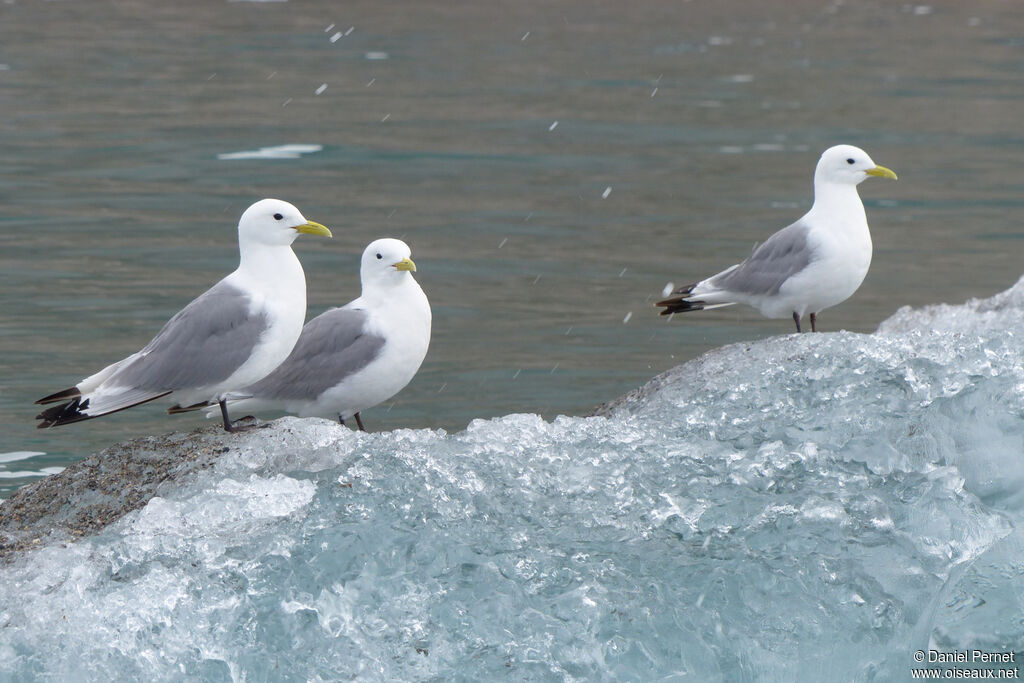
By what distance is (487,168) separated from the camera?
50.3ft

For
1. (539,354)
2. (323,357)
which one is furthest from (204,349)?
(539,354)

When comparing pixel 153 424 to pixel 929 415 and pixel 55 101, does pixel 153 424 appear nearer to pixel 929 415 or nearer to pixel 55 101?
pixel 929 415

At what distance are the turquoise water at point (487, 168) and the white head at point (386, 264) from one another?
7.44ft

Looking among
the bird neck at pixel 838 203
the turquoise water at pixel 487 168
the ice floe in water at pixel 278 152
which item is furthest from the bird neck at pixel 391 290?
the ice floe in water at pixel 278 152

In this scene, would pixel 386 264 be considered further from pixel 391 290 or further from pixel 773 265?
pixel 773 265

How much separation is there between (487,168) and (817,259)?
8857 millimetres

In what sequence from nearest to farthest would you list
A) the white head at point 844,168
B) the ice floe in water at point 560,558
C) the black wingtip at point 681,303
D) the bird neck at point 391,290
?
the ice floe in water at point 560,558, the bird neck at point 391,290, the white head at point 844,168, the black wingtip at point 681,303

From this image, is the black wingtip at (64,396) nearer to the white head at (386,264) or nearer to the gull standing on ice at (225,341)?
the gull standing on ice at (225,341)

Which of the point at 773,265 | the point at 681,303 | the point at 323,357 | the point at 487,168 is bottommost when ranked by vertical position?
the point at 487,168

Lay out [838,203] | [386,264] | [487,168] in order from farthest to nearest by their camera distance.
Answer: [487,168] < [838,203] < [386,264]

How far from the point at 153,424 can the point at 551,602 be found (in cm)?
442

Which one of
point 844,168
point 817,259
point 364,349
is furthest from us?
point 844,168

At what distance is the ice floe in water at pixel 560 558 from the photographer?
4402 mm

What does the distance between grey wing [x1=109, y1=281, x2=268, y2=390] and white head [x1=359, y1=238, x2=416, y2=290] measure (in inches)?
25.0
